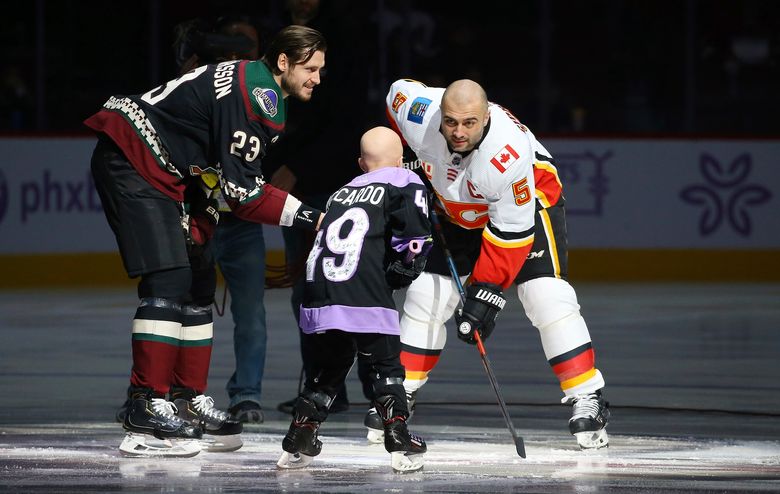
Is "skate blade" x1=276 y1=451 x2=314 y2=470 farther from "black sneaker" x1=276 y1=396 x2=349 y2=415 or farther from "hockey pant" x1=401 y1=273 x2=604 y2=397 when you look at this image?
"black sneaker" x1=276 y1=396 x2=349 y2=415

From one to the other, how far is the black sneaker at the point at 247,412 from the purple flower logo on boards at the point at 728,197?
7081 mm

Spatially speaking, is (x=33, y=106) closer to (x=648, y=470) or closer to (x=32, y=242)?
(x=32, y=242)

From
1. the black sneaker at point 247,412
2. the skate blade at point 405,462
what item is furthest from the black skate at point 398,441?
the black sneaker at point 247,412

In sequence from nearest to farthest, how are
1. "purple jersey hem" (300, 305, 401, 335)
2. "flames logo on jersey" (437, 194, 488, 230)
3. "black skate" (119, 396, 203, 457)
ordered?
1. "purple jersey hem" (300, 305, 401, 335)
2. "black skate" (119, 396, 203, 457)
3. "flames logo on jersey" (437, 194, 488, 230)

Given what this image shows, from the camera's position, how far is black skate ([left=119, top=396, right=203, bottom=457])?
6.02 m

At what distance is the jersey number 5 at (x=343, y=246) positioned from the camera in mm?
5754

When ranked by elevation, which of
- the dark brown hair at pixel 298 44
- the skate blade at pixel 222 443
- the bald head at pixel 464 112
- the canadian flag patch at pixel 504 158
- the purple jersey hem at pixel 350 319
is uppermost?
the dark brown hair at pixel 298 44

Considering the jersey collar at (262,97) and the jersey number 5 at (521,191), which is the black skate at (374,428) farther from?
the jersey collar at (262,97)

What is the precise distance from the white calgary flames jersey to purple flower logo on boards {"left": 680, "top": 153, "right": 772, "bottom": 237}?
7082 mm

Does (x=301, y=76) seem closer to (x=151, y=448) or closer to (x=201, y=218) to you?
(x=201, y=218)

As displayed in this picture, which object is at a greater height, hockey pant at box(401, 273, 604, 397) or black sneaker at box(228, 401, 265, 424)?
hockey pant at box(401, 273, 604, 397)

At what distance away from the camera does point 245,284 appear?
7383mm

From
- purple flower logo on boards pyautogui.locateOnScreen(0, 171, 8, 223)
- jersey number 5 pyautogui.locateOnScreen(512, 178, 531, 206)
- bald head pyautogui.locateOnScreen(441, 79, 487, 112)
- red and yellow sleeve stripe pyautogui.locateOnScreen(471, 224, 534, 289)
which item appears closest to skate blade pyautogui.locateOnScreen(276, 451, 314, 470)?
red and yellow sleeve stripe pyautogui.locateOnScreen(471, 224, 534, 289)

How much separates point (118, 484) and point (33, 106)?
8353mm
